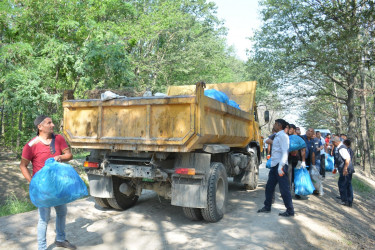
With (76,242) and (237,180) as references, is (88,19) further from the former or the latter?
(76,242)

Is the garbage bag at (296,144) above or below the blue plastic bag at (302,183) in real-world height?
above

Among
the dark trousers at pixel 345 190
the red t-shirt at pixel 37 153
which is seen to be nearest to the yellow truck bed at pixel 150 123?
the red t-shirt at pixel 37 153

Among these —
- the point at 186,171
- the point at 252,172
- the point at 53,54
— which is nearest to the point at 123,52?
the point at 53,54

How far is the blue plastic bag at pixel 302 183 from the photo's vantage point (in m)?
7.29

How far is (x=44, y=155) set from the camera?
399cm

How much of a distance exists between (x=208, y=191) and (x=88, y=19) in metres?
9.66

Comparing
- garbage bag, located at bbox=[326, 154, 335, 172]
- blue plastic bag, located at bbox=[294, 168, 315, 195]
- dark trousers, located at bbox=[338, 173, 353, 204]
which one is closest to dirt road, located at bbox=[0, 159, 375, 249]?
blue plastic bag, located at bbox=[294, 168, 315, 195]

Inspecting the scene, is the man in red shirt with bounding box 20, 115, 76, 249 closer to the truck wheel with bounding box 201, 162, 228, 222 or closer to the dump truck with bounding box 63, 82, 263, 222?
the dump truck with bounding box 63, 82, 263, 222

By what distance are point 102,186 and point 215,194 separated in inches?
80.8

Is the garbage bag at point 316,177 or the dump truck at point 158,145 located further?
the garbage bag at point 316,177

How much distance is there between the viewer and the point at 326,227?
5.55 metres

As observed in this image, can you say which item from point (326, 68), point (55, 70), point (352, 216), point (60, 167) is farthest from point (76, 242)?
point (326, 68)

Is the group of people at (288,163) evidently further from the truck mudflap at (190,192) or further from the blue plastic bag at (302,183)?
the truck mudflap at (190,192)

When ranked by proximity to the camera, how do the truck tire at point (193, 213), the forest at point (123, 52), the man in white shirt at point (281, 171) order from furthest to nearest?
1. the forest at point (123, 52)
2. the man in white shirt at point (281, 171)
3. the truck tire at point (193, 213)
